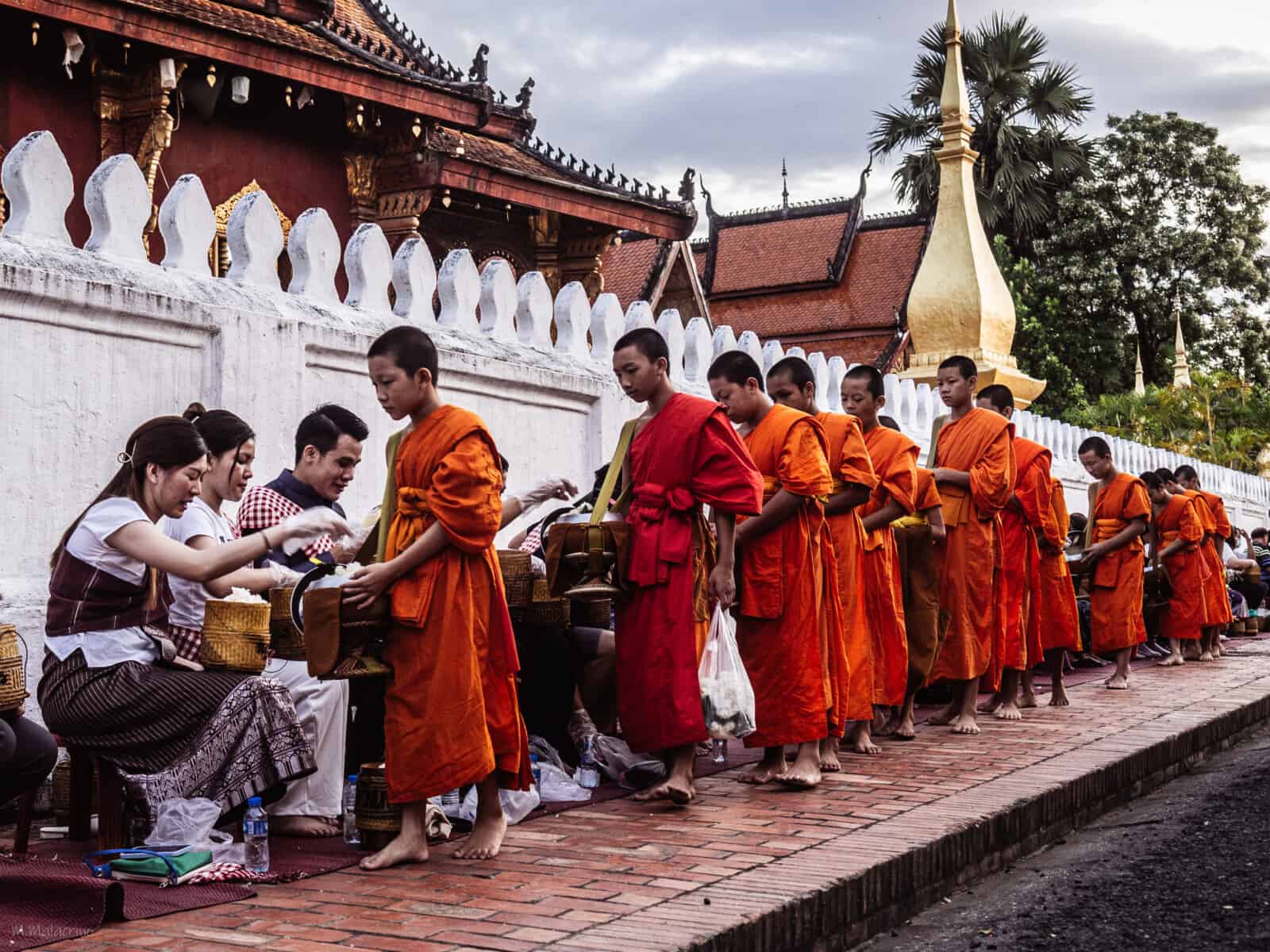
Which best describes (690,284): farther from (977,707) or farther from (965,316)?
(977,707)

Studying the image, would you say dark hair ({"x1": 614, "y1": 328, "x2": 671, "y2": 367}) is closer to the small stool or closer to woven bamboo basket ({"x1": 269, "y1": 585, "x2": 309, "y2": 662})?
woven bamboo basket ({"x1": 269, "y1": 585, "x2": 309, "y2": 662})

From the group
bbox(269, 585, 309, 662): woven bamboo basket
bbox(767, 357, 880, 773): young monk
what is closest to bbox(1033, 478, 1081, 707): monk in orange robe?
bbox(767, 357, 880, 773): young monk

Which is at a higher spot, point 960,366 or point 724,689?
point 960,366

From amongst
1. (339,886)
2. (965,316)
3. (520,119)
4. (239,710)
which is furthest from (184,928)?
(520,119)

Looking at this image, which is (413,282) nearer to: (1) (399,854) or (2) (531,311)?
(2) (531,311)

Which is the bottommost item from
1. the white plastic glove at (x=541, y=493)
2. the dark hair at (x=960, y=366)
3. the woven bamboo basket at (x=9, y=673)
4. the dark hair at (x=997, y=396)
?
the woven bamboo basket at (x=9, y=673)

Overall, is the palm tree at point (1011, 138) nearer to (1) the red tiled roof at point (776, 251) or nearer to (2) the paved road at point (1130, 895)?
(1) the red tiled roof at point (776, 251)

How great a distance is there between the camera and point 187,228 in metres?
6.16

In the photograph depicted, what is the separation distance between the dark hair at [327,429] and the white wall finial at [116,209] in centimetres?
112

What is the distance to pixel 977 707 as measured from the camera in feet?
29.0

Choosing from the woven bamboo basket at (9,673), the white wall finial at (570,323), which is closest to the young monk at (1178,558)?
the white wall finial at (570,323)

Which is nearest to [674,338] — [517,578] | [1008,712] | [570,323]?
[570,323]

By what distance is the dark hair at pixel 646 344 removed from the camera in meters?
5.57

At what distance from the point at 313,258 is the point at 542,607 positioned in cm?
203
